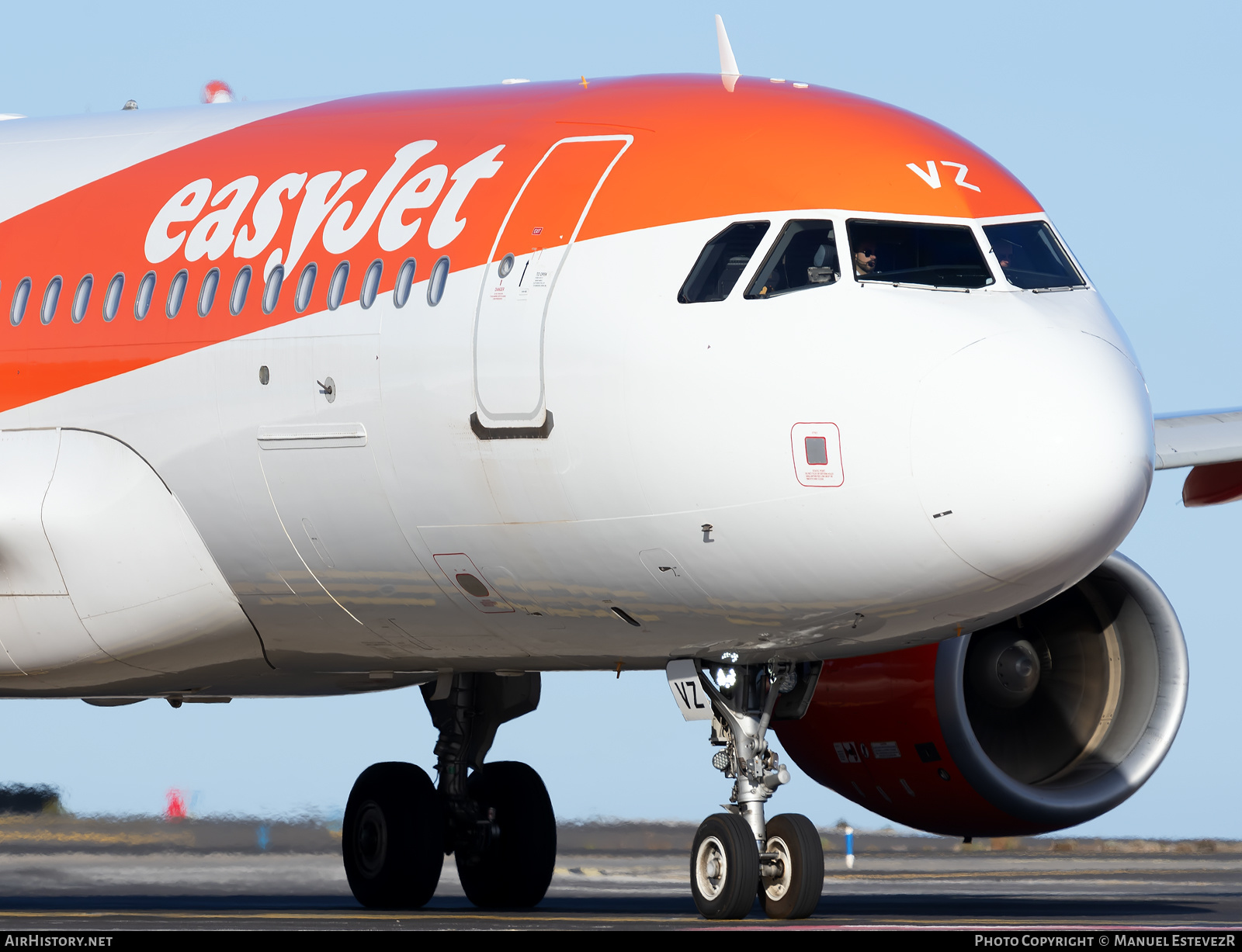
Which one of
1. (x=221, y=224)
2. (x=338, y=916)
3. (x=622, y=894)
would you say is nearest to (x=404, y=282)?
(x=221, y=224)

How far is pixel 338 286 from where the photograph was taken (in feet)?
36.3

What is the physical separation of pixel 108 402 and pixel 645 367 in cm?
305

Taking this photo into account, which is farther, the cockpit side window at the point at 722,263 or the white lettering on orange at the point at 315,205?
the white lettering on orange at the point at 315,205

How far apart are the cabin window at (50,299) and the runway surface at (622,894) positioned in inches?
120

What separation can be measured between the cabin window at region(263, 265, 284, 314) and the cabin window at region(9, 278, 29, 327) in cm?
164

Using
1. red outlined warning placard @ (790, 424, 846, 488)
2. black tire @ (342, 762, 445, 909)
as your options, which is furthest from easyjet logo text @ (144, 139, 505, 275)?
black tire @ (342, 762, 445, 909)

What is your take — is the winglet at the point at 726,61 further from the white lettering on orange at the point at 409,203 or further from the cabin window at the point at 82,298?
the cabin window at the point at 82,298

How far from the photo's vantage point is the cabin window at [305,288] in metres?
11.1

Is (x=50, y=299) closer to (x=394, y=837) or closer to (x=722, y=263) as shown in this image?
(x=722, y=263)

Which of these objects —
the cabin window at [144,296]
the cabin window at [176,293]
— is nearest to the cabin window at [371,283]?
the cabin window at [176,293]

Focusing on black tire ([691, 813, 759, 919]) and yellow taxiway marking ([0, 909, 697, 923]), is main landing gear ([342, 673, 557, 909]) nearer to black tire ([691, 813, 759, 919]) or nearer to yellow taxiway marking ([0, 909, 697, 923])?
yellow taxiway marking ([0, 909, 697, 923])

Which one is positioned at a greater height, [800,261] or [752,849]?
[800,261]

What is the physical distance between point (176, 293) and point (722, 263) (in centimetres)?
300

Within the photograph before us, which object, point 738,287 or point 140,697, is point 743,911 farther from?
point 140,697
